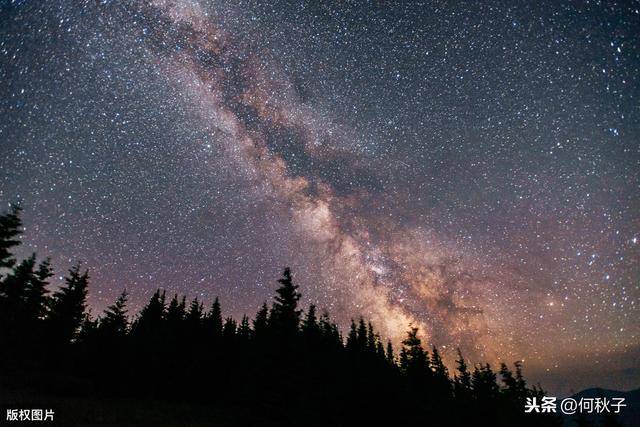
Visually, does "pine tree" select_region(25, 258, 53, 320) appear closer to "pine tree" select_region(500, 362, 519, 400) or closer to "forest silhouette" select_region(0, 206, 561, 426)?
"forest silhouette" select_region(0, 206, 561, 426)

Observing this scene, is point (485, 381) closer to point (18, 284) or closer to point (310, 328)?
point (310, 328)

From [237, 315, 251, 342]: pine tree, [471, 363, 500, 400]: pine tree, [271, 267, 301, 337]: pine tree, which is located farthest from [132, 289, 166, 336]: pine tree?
[471, 363, 500, 400]: pine tree

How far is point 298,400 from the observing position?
20688 mm

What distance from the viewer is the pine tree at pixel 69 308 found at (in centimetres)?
3953

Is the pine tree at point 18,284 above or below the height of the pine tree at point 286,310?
above

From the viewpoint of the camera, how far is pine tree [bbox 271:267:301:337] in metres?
21.5

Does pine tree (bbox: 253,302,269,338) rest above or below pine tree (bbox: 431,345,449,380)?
above

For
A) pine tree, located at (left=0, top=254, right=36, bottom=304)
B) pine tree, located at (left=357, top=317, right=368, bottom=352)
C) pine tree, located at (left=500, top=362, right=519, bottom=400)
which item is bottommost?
pine tree, located at (left=500, top=362, right=519, bottom=400)

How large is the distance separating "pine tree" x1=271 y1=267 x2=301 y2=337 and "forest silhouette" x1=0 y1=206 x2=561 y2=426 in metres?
0.07

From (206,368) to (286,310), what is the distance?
21.8 meters

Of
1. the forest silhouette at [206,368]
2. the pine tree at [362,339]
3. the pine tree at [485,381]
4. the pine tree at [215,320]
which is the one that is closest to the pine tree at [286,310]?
the forest silhouette at [206,368]

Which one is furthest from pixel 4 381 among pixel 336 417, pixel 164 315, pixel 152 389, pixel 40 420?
pixel 336 417

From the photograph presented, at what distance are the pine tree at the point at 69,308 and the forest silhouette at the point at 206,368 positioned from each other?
123mm

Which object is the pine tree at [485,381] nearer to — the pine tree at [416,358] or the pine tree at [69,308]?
the pine tree at [416,358]
